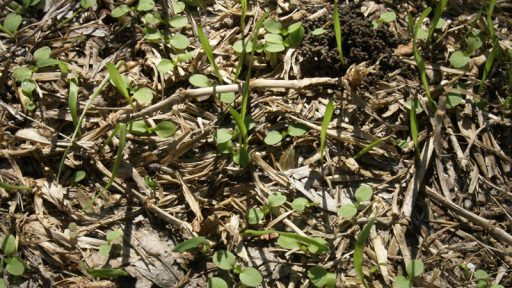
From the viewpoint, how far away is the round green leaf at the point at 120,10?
2466 millimetres

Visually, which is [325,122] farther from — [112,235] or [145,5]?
[145,5]

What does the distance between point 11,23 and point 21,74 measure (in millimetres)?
273

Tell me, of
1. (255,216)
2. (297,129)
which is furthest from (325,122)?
(255,216)

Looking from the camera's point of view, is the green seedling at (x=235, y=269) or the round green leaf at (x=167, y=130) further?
the round green leaf at (x=167, y=130)

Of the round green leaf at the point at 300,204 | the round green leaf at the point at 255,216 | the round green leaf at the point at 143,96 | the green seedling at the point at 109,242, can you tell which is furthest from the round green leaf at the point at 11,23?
the round green leaf at the point at 300,204

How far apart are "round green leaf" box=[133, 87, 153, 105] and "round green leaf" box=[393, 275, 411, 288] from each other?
1133mm

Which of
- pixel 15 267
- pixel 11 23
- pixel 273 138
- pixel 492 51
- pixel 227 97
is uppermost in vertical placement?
pixel 11 23

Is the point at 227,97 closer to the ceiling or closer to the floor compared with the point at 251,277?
closer to the ceiling

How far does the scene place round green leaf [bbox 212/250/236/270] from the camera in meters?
1.94

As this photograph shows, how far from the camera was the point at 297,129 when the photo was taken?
7.23ft

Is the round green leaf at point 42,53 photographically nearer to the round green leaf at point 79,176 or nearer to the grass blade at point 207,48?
the round green leaf at point 79,176

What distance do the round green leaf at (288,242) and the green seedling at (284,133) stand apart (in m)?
0.37

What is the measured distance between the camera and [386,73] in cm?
236

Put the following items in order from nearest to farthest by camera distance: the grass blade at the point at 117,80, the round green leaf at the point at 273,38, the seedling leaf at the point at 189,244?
the seedling leaf at the point at 189,244
the grass blade at the point at 117,80
the round green leaf at the point at 273,38
